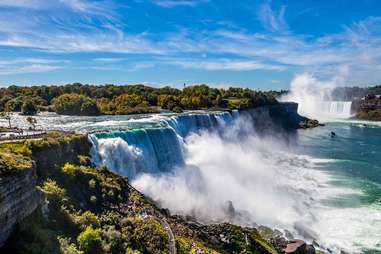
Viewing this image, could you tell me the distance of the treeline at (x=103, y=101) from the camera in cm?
6594

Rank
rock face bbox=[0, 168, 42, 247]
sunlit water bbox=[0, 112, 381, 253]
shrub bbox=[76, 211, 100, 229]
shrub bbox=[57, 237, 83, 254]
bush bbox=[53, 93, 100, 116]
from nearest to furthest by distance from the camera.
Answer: rock face bbox=[0, 168, 42, 247]
shrub bbox=[57, 237, 83, 254]
shrub bbox=[76, 211, 100, 229]
sunlit water bbox=[0, 112, 381, 253]
bush bbox=[53, 93, 100, 116]

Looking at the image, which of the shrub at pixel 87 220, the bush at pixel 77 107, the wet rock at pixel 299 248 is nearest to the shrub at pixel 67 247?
the shrub at pixel 87 220

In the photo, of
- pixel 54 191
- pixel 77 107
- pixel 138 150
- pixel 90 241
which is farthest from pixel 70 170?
pixel 77 107

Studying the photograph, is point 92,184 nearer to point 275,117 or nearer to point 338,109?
point 275,117

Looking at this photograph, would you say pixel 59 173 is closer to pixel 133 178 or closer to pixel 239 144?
pixel 133 178

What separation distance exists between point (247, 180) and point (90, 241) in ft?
91.5

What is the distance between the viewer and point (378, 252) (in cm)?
2377

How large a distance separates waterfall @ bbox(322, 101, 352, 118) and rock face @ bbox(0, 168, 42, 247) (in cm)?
14101

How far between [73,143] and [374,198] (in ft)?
98.9

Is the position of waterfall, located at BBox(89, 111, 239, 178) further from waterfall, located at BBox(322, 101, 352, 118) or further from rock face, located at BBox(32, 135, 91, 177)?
waterfall, located at BBox(322, 101, 352, 118)

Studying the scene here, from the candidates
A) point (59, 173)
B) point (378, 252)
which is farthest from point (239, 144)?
point (59, 173)

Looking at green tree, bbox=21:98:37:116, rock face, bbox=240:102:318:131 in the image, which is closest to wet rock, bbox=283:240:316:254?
green tree, bbox=21:98:37:116

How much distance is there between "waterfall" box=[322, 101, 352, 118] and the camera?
138725 millimetres

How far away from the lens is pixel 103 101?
8269 cm
